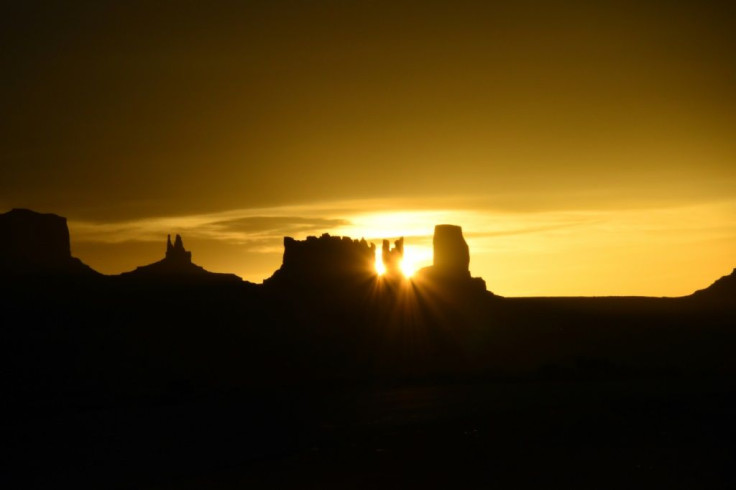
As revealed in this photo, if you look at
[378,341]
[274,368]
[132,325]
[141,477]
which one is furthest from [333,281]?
[141,477]

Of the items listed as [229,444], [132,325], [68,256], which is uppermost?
[68,256]

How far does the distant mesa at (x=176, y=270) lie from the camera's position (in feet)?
469

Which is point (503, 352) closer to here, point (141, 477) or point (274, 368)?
point (274, 368)

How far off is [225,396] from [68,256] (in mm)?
68314

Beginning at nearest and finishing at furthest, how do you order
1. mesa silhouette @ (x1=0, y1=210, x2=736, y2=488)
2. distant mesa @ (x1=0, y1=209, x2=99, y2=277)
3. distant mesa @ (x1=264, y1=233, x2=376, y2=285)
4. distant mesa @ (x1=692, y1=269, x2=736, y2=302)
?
mesa silhouette @ (x1=0, y1=210, x2=736, y2=488)
distant mesa @ (x1=264, y1=233, x2=376, y2=285)
distant mesa @ (x1=0, y1=209, x2=99, y2=277)
distant mesa @ (x1=692, y1=269, x2=736, y2=302)

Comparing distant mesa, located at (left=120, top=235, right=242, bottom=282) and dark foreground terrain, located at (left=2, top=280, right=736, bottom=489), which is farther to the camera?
distant mesa, located at (left=120, top=235, right=242, bottom=282)

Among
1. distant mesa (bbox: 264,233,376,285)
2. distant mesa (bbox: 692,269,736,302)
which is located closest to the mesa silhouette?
distant mesa (bbox: 264,233,376,285)

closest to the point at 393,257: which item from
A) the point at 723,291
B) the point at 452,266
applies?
the point at 452,266

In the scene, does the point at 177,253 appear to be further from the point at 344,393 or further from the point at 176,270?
the point at 344,393

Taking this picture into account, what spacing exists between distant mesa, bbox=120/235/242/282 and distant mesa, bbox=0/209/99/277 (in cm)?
960

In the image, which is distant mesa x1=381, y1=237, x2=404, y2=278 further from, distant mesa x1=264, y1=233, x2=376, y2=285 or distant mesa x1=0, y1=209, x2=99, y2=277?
distant mesa x1=0, y1=209, x2=99, y2=277

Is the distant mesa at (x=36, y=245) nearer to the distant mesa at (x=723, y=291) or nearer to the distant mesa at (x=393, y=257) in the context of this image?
the distant mesa at (x=393, y=257)

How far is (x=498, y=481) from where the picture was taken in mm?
48969

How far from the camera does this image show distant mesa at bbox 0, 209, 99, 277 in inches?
5369
